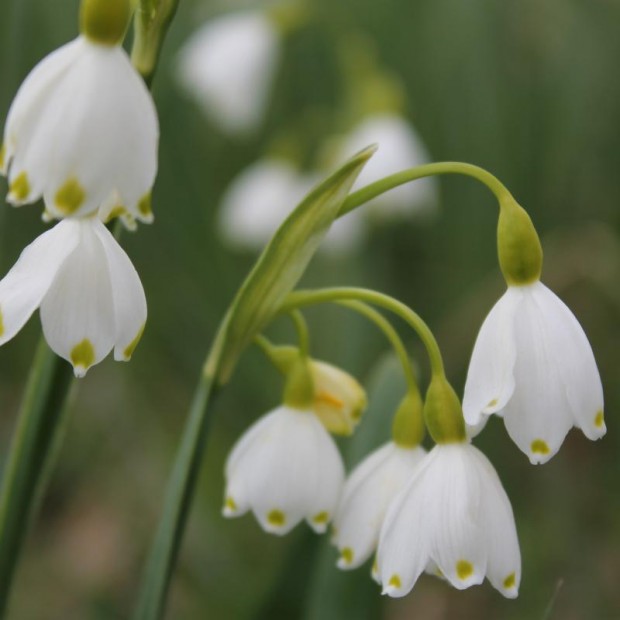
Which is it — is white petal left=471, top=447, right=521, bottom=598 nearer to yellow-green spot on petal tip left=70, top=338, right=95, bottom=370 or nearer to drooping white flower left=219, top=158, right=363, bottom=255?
yellow-green spot on petal tip left=70, top=338, right=95, bottom=370

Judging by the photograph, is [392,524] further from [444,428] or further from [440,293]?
[440,293]

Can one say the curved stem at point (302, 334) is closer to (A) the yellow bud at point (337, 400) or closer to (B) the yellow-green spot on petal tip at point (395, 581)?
(A) the yellow bud at point (337, 400)

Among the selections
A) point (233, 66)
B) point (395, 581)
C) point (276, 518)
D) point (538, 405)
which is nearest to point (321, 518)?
point (276, 518)

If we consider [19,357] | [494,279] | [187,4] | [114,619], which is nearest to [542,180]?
[494,279]

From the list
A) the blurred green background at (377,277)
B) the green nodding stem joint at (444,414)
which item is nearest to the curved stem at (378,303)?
the green nodding stem joint at (444,414)

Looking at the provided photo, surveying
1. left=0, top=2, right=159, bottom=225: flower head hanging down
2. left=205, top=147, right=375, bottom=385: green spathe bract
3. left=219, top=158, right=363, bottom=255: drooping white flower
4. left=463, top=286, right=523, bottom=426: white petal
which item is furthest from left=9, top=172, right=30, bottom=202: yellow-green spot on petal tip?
left=219, top=158, right=363, bottom=255: drooping white flower
